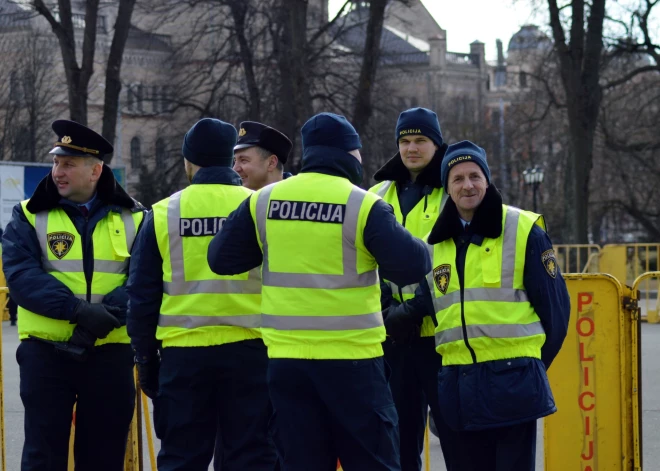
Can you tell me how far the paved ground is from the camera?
8555 millimetres

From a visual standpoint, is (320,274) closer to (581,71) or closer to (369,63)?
(581,71)

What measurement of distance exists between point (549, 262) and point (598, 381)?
1.91m

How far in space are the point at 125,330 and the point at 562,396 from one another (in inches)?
105

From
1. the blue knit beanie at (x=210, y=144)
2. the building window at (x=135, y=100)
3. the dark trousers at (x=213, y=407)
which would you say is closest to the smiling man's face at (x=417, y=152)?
the blue knit beanie at (x=210, y=144)

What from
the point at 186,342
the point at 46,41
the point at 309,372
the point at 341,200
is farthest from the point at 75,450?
the point at 46,41

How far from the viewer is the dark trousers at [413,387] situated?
6.06 m

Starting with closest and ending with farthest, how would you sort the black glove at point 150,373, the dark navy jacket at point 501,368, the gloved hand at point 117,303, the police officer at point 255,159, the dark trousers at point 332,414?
the dark trousers at point 332,414, the dark navy jacket at point 501,368, the black glove at point 150,373, the gloved hand at point 117,303, the police officer at point 255,159

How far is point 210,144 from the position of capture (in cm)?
571

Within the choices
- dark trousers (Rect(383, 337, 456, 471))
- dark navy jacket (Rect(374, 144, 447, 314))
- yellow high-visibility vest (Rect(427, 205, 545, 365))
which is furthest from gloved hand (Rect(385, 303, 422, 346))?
yellow high-visibility vest (Rect(427, 205, 545, 365))

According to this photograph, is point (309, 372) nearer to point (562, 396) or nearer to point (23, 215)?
point (23, 215)

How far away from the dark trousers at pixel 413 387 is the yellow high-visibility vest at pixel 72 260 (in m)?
1.47

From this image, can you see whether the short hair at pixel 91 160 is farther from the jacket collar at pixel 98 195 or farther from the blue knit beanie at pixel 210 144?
the blue knit beanie at pixel 210 144

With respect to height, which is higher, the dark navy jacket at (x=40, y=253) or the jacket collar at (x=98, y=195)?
the jacket collar at (x=98, y=195)

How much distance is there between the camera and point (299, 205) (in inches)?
195
